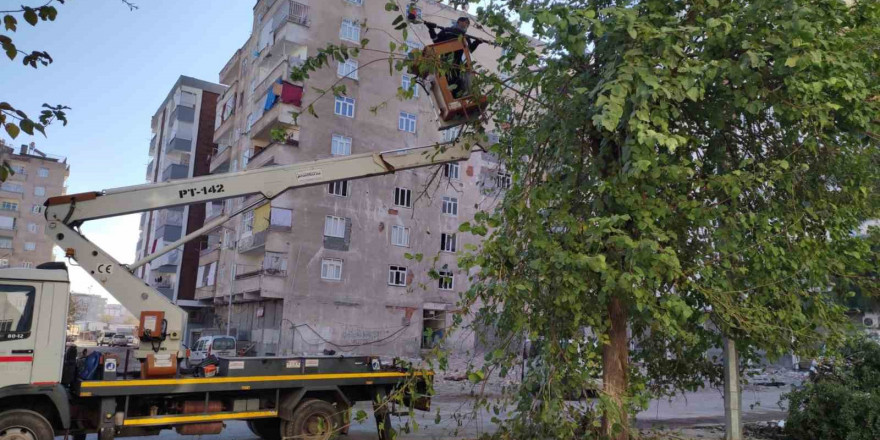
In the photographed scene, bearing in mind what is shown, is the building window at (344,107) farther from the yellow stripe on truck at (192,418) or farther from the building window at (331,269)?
the yellow stripe on truck at (192,418)

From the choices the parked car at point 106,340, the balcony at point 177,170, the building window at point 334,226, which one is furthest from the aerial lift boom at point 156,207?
the balcony at point 177,170

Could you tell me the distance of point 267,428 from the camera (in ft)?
36.5

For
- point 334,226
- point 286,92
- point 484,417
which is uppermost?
point 286,92

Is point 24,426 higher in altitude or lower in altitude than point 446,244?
lower

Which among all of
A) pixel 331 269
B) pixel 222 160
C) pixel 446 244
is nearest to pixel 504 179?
pixel 331 269

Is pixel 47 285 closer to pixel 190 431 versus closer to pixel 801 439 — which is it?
pixel 190 431

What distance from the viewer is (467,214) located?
135 ft

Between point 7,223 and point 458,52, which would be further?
point 7,223

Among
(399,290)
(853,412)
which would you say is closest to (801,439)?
(853,412)

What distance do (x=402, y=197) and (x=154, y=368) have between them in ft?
96.7

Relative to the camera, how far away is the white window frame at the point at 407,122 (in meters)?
38.7

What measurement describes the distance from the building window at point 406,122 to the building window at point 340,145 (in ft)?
12.0

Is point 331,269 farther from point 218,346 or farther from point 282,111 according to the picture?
point 282,111

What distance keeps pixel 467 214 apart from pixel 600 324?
1318 inches
